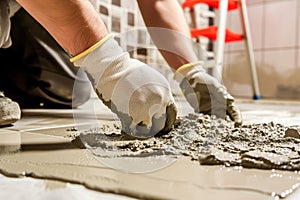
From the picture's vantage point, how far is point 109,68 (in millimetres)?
619

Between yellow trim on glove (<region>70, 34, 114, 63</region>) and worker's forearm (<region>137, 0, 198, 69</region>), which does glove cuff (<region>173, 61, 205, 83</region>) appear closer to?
worker's forearm (<region>137, 0, 198, 69</region>)

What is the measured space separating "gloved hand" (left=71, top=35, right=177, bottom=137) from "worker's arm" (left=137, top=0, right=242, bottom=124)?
247mm

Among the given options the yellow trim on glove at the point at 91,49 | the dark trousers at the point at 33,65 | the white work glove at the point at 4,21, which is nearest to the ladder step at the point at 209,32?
the dark trousers at the point at 33,65

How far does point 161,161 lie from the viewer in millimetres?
491

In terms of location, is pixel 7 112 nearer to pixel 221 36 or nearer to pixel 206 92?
pixel 206 92

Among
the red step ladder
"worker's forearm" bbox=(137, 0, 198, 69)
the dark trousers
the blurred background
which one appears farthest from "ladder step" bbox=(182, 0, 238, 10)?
"worker's forearm" bbox=(137, 0, 198, 69)

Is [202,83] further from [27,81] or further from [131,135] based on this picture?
[27,81]

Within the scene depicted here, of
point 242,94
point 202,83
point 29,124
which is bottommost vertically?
point 242,94

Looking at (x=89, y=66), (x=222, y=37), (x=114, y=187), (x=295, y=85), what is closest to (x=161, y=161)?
(x=114, y=187)

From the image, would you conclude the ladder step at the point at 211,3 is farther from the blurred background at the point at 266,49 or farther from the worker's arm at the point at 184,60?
the worker's arm at the point at 184,60

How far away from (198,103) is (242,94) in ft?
6.81

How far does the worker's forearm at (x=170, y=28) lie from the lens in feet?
2.99

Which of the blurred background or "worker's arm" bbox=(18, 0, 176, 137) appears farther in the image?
the blurred background

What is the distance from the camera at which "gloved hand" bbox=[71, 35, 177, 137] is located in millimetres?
598
